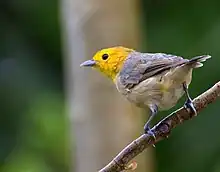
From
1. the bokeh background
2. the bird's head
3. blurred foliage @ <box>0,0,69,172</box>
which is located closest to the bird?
Result: the bird's head

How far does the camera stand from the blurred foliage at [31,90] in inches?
205

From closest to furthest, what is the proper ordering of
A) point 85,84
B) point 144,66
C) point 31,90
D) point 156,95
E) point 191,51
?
point 156,95, point 144,66, point 85,84, point 191,51, point 31,90

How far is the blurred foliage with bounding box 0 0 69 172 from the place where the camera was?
520cm

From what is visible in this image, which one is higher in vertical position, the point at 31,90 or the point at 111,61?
the point at 111,61

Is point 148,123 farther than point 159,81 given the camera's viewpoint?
No

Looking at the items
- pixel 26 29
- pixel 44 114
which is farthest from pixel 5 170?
pixel 26 29

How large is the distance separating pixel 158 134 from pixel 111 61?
0.78 m

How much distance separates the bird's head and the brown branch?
0.72m

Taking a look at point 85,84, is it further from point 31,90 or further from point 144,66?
point 144,66

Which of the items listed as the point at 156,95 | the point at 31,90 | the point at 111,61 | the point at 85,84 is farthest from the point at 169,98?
the point at 31,90

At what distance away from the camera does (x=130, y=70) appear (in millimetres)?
2416

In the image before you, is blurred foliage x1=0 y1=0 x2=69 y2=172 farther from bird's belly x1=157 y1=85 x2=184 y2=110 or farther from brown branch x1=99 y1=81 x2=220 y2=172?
brown branch x1=99 y1=81 x2=220 y2=172

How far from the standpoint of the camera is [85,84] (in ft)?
14.4

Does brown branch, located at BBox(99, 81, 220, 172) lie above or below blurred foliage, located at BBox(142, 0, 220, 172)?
above
